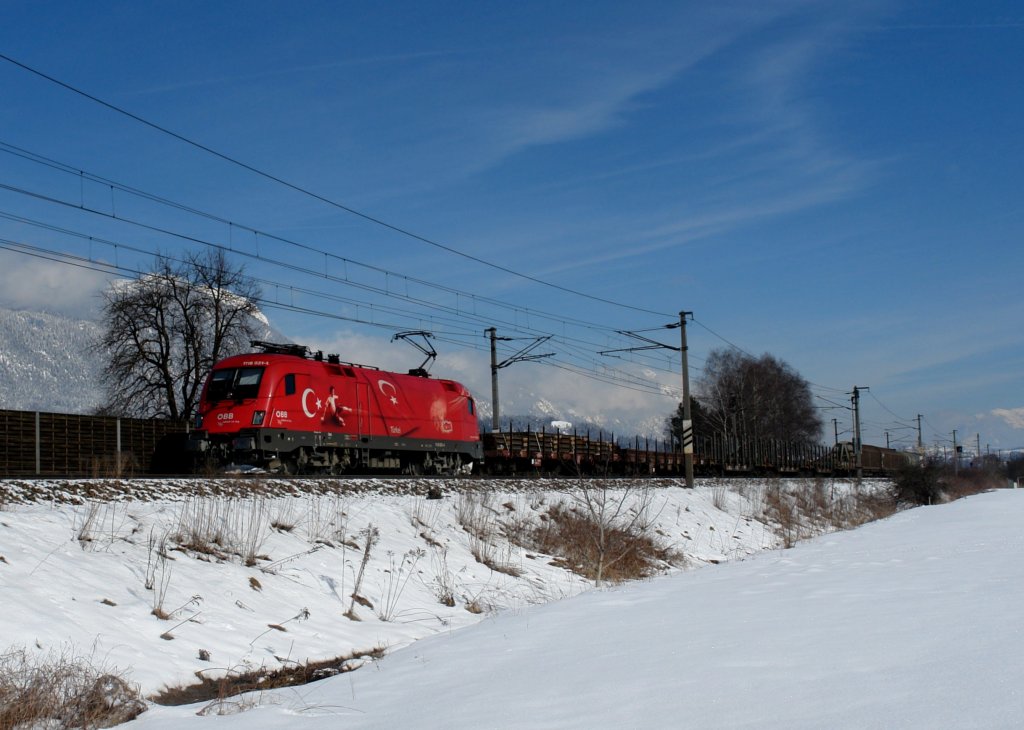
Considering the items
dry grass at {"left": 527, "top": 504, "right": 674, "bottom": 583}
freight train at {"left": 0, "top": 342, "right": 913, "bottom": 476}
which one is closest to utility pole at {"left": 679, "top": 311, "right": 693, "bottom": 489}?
freight train at {"left": 0, "top": 342, "right": 913, "bottom": 476}

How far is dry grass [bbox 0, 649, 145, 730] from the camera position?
22.6 ft

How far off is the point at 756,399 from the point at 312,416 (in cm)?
6108

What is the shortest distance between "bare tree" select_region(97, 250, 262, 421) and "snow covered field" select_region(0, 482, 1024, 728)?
2739 cm

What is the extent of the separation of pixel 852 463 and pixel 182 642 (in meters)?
67.7

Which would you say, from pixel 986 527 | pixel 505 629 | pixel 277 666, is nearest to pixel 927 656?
pixel 505 629

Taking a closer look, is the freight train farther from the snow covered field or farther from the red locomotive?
the snow covered field

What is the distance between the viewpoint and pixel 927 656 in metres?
5.66

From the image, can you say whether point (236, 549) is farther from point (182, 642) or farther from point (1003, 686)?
point (1003, 686)

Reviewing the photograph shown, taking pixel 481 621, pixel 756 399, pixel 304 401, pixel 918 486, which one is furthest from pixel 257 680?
pixel 756 399

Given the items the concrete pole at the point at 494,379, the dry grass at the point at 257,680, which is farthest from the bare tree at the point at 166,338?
the dry grass at the point at 257,680

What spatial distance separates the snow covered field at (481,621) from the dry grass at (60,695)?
306 millimetres

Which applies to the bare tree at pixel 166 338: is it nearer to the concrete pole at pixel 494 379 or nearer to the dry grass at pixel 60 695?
the concrete pole at pixel 494 379

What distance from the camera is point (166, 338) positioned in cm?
4231

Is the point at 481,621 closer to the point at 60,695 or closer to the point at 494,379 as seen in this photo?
the point at 60,695
